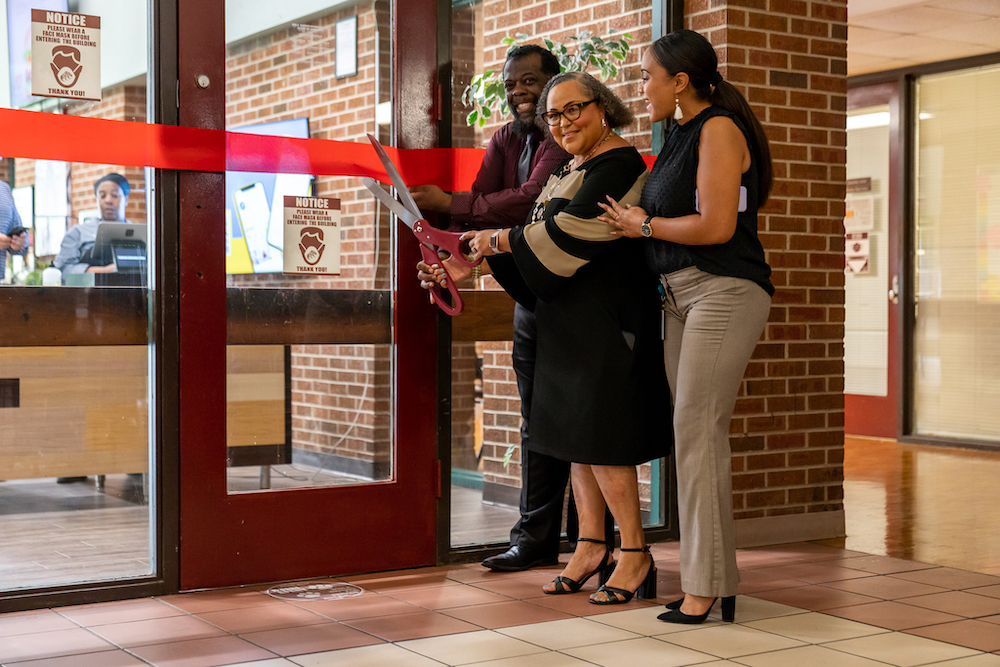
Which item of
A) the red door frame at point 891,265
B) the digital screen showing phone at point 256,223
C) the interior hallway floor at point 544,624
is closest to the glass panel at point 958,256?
the red door frame at point 891,265

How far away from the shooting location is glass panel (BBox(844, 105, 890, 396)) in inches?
316

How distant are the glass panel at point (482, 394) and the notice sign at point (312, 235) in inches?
19.5

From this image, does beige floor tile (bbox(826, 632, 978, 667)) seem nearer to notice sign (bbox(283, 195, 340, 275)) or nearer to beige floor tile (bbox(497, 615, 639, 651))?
beige floor tile (bbox(497, 615, 639, 651))

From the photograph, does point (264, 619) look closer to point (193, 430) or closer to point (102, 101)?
point (193, 430)

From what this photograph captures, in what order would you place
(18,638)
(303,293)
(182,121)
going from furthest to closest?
(303,293) → (182,121) → (18,638)

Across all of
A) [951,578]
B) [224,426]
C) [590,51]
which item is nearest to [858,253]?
[590,51]

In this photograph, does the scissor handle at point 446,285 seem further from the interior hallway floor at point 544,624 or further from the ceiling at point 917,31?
the ceiling at point 917,31

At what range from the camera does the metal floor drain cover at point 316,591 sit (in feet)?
10.5

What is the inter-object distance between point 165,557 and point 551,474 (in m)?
1.20

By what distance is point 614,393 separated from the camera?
3.06 meters

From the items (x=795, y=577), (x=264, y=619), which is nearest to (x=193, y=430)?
(x=264, y=619)

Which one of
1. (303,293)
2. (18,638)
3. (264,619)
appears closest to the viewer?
(18,638)

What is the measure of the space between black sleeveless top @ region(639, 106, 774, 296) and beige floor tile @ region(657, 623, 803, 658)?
885 mm

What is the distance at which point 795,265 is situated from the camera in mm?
4188
